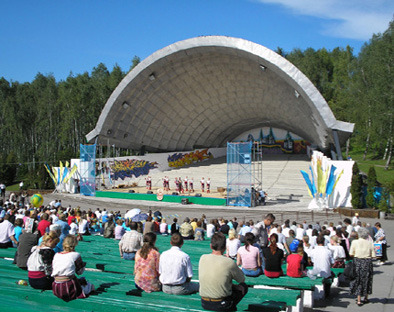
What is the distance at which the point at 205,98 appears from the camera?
138 ft

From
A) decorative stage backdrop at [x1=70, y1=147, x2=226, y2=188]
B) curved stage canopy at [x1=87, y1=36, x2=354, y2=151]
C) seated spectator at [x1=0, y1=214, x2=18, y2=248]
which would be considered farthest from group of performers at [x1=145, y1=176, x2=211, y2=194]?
seated spectator at [x1=0, y1=214, x2=18, y2=248]

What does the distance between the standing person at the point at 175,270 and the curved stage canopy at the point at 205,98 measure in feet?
75.4

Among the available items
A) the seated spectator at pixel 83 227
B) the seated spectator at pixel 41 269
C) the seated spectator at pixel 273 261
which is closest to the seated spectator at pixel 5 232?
the seated spectator at pixel 41 269

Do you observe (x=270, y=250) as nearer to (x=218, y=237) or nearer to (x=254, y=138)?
(x=218, y=237)

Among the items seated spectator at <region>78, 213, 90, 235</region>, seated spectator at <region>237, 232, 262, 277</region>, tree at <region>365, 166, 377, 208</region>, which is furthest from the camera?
tree at <region>365, 166, 377, 208</region>

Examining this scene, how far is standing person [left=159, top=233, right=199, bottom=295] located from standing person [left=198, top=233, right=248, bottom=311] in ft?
2.20

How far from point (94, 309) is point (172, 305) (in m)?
0.86

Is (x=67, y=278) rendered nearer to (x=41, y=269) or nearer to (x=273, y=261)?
(x=41, y=269)

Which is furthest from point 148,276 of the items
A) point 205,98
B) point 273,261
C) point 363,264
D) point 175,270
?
point 205,98

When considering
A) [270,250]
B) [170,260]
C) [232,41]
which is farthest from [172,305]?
[232,41]

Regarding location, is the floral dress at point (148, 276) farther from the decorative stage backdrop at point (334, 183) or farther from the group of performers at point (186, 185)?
the group of performers at point (186, 185)

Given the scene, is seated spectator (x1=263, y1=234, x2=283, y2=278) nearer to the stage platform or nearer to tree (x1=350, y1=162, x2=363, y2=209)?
tree (x1=350, y1=162, x2=363, y2=209)

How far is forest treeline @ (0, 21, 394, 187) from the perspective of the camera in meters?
47.2

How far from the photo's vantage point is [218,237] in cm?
498
